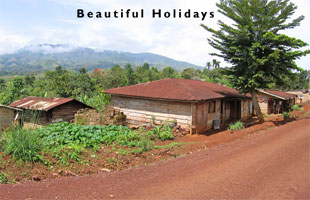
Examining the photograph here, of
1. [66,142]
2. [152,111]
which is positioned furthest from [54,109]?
[66,142]

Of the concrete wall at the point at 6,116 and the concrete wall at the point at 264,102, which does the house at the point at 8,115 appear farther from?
the concrete wall at the point at 264,102

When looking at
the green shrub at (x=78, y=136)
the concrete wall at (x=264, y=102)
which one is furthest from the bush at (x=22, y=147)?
the concrete wall at (x=264, y=102)

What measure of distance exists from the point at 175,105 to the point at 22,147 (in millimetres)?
9002

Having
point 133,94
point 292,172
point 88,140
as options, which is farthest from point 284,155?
point 133,94

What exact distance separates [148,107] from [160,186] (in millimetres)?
10274

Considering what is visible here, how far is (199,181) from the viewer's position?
5668 millimetres

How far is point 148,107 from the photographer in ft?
51.2

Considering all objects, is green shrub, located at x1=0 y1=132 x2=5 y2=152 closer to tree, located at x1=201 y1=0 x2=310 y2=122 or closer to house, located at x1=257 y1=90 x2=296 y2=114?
tree, located at x1=201 y1=0 x2=310 y2=122

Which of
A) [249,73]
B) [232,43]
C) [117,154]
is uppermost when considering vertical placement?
[232,43]

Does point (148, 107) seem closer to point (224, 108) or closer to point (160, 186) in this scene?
point (224, 108)

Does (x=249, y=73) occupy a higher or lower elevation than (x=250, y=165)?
higher

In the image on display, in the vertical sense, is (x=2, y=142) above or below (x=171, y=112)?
below

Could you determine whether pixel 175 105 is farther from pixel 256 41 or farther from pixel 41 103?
pixel 41 103

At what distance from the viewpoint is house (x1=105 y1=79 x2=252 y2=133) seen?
13.7m
